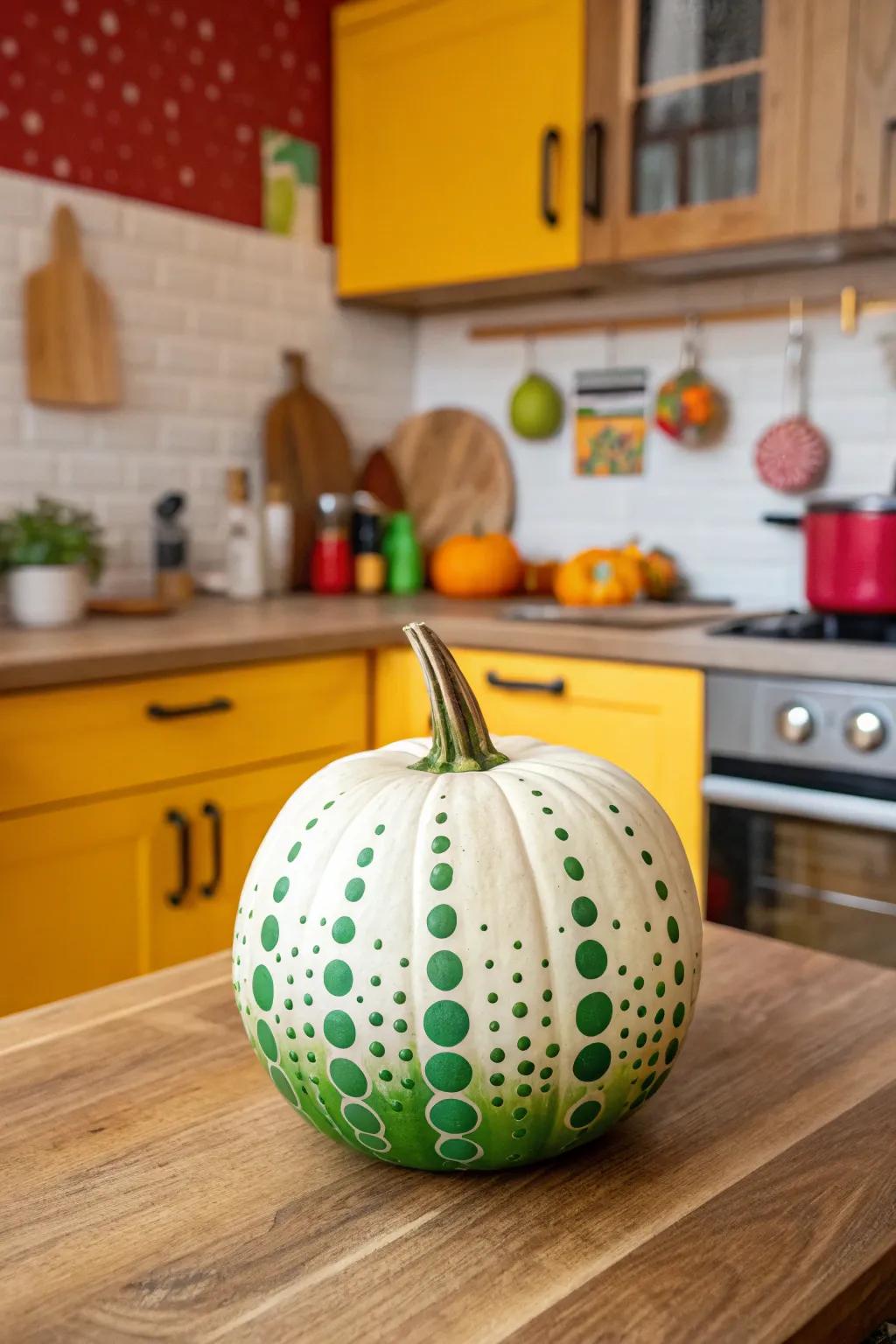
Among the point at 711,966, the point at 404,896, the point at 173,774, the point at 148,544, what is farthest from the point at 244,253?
the point at 404,896

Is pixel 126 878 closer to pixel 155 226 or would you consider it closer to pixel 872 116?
pixel 155 226

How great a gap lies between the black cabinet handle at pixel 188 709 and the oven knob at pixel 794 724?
2.88 feet

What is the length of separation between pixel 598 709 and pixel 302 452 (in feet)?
3.99

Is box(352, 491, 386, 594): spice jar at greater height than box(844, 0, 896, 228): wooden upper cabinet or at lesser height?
lesser

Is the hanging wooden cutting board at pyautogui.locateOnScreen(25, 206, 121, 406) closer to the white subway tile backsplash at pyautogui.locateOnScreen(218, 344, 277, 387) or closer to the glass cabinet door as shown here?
the white subway tile backsplash at pyautogui.locateOnScreen(218, 344, 277, 387)

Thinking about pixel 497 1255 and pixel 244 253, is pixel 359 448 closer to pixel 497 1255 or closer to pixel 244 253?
pixel 244 253

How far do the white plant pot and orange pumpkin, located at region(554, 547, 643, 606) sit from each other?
0.95 metres

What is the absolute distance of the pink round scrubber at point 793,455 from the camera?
266 cm

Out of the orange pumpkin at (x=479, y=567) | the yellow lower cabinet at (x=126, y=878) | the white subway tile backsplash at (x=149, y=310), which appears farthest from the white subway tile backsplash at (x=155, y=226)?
the yellow lower cabinet at (x=126, y=878)

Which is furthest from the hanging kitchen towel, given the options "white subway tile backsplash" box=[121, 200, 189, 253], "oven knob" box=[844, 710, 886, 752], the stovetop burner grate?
"oven knob" box=[844, 710, 886, 752]

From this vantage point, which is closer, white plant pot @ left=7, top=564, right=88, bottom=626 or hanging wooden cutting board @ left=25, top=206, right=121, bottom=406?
white plant pot @ left=7, top=564, right=88, bottom=626

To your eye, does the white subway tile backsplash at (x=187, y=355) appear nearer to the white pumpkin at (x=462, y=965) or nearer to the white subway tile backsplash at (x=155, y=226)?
the white subway tile backsplash at (x=155, y=226)

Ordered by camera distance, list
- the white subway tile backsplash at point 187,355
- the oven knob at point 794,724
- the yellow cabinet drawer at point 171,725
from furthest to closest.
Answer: the white subway tile backsplash at point 187,355 → the oven knob at point 794,724 → the yellow cabinet drawer at point 171,725

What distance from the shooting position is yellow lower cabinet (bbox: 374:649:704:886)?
213 centimetres
